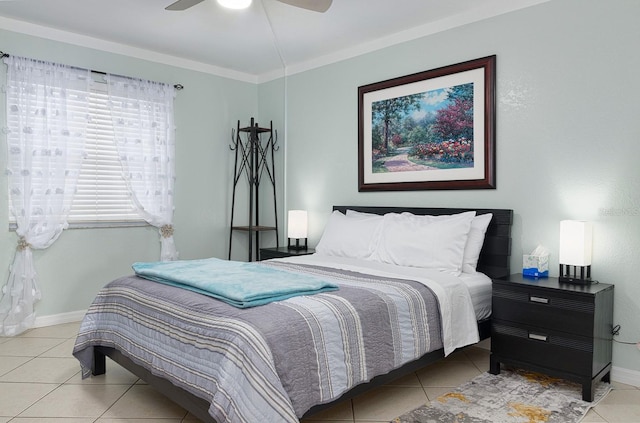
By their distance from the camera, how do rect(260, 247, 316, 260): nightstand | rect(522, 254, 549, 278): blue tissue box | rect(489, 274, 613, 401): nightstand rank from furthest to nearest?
rect(260, 247, 316, 260): nightstand
rect(522, 254, 549, 278): blue tissue box
rect(489, 274, 613, 401): nightstand

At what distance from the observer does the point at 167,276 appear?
278cm

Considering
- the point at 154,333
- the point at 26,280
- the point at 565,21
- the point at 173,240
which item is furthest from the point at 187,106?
the point at 565,21

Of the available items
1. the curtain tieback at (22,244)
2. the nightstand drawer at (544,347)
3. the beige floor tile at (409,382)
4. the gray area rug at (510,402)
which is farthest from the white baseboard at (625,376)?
the curtain tieback at (22,244)

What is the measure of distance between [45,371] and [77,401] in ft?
2.10

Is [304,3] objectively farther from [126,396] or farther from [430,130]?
[126,396]

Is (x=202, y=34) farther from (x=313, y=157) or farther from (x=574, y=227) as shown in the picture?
(x=574, y=227)

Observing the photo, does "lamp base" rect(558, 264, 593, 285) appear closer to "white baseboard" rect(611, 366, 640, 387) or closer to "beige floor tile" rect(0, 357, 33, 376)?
"white baseboard" rect(611, 366, 640, 387)

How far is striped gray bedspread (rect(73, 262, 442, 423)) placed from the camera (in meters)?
1.90

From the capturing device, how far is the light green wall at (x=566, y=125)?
2.98 meters

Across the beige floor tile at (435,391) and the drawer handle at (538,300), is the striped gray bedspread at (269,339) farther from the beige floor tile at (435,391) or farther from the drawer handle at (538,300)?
the drawer handle at (538,300)

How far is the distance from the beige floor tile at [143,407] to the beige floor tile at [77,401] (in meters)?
0.05

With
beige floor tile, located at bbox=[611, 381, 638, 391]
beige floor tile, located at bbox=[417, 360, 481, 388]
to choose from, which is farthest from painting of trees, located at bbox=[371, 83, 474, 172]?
beige floor tile, located at bbox=[611, 381, 638, 391]

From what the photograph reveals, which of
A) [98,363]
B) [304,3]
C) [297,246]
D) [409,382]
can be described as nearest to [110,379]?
[98,363]

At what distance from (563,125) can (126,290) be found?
2985 mm
